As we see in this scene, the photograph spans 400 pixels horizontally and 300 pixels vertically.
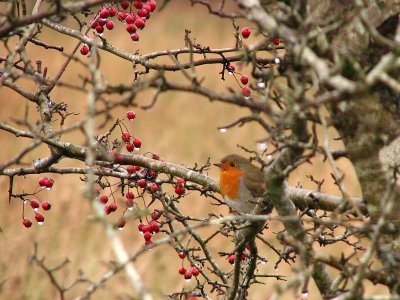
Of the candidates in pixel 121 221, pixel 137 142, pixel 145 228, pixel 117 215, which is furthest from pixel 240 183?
pixel 117 215

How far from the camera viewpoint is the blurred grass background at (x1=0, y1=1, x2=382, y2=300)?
7480 millimetres

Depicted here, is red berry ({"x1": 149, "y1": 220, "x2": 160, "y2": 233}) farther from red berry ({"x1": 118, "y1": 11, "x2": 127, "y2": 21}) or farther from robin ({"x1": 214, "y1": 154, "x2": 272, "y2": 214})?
red berry ({"x1": 118, "y1": 11, "x2": 127, "y2": 21})

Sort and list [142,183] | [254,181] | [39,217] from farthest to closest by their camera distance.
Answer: [254,181] < [39,217] < [142,183]

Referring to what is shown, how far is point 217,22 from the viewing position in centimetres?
1788

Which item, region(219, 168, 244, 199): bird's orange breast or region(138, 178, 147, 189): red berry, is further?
region(219, 168, 244, 199): bird's orange breast

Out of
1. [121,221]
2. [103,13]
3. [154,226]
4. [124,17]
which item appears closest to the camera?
[121,221]

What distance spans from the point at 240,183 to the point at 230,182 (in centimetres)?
14

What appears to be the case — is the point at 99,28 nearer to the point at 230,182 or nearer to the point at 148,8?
the point at 148,8

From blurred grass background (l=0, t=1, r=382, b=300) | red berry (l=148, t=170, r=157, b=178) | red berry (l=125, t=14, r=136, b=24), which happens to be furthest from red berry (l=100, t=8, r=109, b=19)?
red berry (l=148, t=170, r=157, b=178)

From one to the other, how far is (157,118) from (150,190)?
8.73m

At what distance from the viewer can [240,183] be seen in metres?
5.04

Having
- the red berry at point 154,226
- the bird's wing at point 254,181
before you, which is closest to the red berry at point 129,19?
the red berry at point 154,226

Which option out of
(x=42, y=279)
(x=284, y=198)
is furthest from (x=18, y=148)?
(x=284, y=198)

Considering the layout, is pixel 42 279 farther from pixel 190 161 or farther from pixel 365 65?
pixel 365 65
